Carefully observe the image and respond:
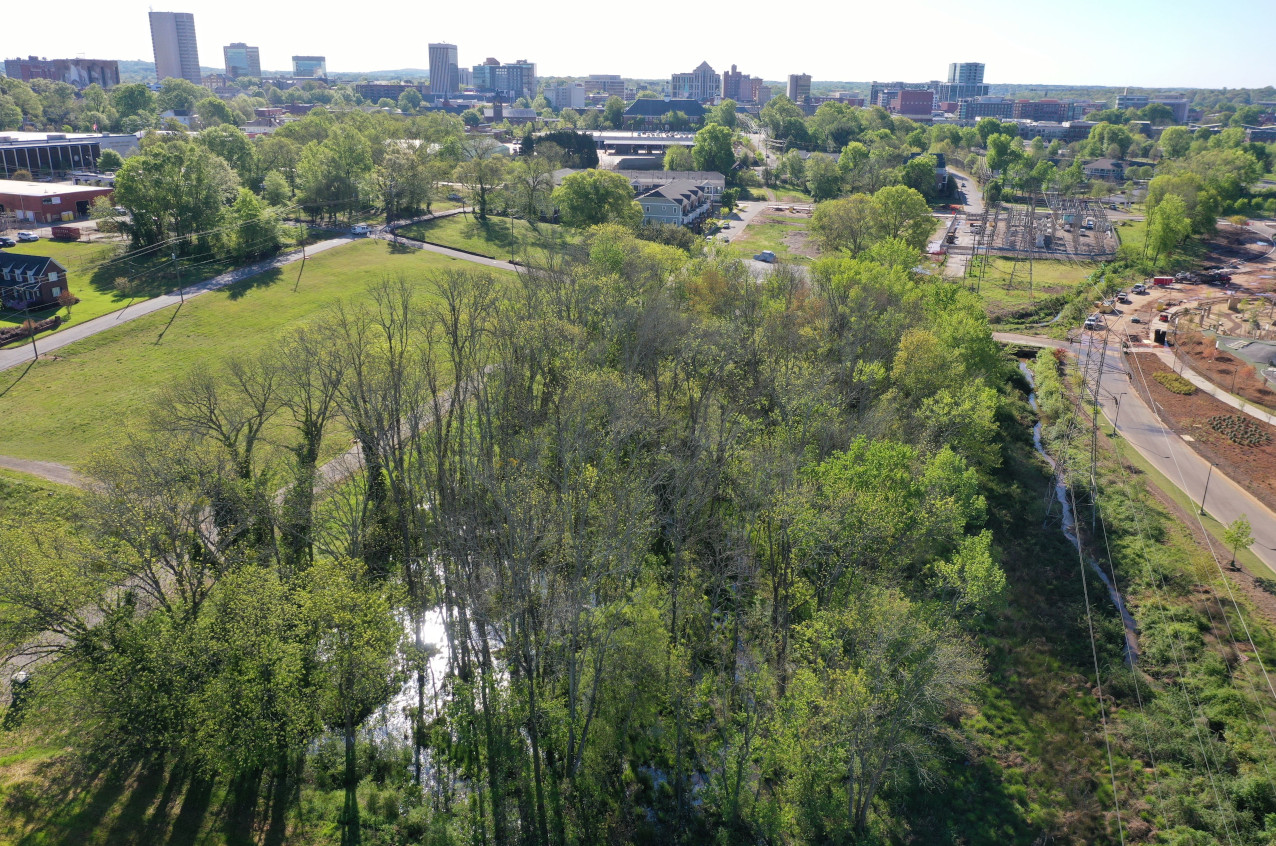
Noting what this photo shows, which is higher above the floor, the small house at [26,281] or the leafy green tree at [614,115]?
the leafy green tree at [614,115]

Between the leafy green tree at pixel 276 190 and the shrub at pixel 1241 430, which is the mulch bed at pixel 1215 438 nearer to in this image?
the shrub at pixel 1241 430

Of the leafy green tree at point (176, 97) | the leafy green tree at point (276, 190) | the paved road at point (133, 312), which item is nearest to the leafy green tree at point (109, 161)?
the leafy green tree at point (276, 190)

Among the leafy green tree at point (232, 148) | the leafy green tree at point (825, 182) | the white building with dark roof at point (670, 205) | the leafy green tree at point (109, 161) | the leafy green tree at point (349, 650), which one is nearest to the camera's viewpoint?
the leafy green tree at point (349, 650)

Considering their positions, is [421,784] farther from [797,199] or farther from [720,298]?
[797,199]

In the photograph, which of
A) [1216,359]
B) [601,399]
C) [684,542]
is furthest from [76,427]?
[1216,359]

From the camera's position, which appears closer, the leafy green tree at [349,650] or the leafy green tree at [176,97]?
the leafy green tree at [349,650]

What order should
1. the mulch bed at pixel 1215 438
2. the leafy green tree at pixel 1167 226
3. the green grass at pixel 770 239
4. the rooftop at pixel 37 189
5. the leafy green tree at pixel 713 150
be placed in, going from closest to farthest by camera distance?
the mulch bed at pixel 1215 438
the rooftop at pixel 37 189
the green grass at pixel 770 239
the leafy green tree at pixel 1167 226
the leafy green tree at pixel 713 150

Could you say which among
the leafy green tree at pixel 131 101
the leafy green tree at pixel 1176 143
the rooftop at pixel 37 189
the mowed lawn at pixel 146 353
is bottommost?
the mowed lawn at pixel 146 353

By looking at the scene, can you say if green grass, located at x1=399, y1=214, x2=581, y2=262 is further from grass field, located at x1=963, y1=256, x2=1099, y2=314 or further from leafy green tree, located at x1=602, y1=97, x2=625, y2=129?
leafy green tree, located at x1=602, y1=97, x2=625, y2=129
